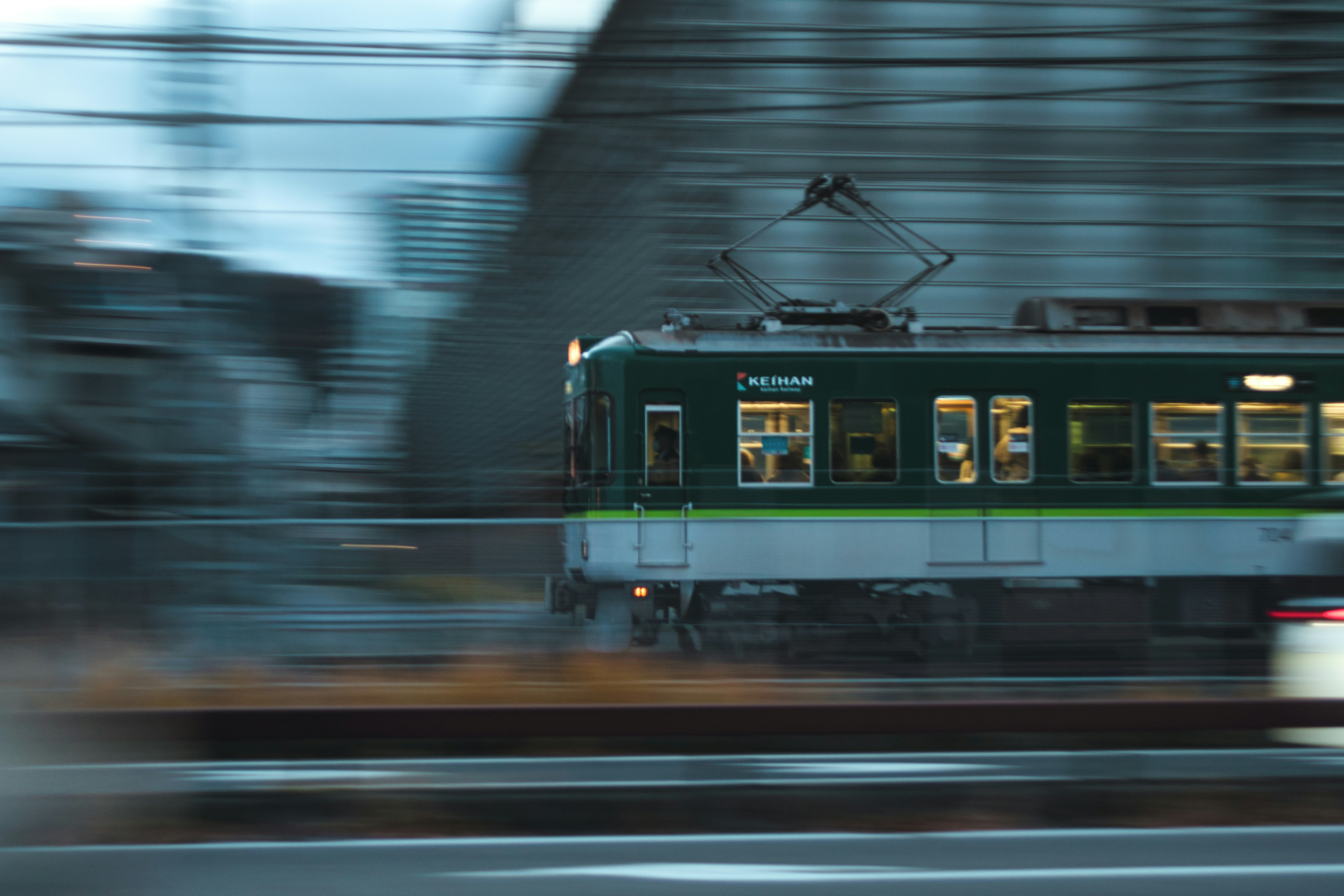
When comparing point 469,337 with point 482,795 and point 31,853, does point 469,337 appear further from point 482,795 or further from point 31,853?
point 31,853

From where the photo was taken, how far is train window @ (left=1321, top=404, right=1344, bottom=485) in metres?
10.3

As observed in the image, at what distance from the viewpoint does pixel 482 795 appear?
5.63 meters

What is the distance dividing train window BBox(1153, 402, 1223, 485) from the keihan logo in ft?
10.7

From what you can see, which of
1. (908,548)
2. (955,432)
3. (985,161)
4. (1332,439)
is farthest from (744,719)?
(985,161)

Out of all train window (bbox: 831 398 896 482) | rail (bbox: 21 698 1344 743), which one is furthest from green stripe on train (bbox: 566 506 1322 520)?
rail (bbox: 21 698 1344 743)

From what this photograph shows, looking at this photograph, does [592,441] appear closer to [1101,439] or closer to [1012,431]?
[1012,431]

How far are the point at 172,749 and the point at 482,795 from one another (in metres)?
1.57

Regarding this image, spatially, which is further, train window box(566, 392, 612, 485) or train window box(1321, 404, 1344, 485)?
train window box(1321, 404, 1344, 485)

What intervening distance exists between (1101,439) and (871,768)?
5318 millimetres

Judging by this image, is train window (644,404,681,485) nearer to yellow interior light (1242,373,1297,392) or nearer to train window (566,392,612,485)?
train window (566,392,612,485)

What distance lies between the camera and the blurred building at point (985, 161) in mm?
14945

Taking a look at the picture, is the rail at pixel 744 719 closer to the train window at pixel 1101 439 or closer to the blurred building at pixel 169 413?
the blurred building at pixel 169 413

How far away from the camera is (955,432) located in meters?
10.1

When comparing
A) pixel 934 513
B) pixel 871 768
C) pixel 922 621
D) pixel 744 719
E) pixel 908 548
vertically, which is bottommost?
pixel 871 768
